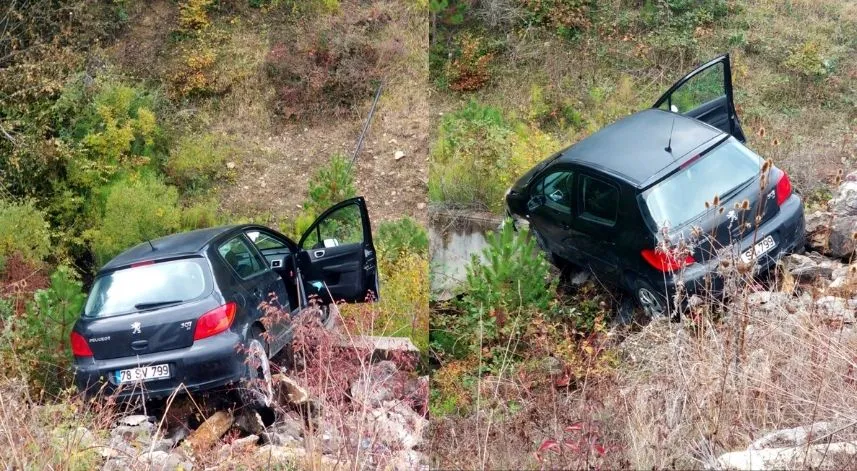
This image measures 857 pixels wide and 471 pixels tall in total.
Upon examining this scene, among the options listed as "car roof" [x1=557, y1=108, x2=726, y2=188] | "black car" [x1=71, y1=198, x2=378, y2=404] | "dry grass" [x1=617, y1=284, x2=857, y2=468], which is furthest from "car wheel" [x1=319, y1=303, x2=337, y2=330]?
"dry grass" [x1=617, y1=284, x2=857, y2=468]

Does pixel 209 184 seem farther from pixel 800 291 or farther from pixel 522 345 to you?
pixel 800 291

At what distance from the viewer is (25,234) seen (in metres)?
7.03

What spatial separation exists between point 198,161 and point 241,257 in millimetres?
2801

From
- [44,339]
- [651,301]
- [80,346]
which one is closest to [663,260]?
[651,301]

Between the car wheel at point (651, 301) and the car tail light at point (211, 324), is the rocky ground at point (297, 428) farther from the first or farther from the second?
the car wheel at point (651, 301)

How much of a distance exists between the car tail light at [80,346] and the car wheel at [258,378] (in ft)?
2.84

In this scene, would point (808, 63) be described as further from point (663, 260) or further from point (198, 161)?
point (198, 161)

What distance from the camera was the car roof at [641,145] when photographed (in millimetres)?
3699

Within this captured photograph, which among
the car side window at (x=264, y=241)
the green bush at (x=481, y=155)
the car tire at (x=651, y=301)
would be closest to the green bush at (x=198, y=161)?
the car side window at (x=264, y=241)

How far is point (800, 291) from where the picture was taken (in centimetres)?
371

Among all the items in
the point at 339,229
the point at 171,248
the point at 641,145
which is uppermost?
the point at 641,145

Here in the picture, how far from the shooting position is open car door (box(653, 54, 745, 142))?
4.14 metres

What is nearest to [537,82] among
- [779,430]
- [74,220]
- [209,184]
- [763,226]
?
[763,226]

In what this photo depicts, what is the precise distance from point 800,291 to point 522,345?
48.5 inches
